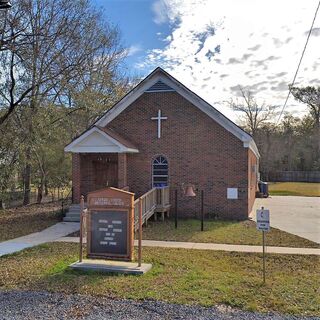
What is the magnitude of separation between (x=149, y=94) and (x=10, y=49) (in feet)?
20.0

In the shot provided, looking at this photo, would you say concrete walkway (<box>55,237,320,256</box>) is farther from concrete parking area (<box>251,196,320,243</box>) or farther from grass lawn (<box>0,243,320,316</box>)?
concrete parking area (<box>251,196,320,243</box>)

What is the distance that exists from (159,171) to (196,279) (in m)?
10.0

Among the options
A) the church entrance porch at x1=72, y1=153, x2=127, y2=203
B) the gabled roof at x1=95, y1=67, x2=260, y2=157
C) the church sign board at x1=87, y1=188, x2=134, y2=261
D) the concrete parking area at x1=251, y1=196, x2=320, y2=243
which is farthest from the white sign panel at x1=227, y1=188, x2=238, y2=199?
the church sign board at x1=87, y1=188, x2=134, y2=261

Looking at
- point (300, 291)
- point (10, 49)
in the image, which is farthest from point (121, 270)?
point (10, 49)

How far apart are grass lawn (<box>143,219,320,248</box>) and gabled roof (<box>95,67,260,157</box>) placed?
12.2ft

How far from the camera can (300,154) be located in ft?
180

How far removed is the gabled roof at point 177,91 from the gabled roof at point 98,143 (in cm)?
134

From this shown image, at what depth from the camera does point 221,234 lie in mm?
12359

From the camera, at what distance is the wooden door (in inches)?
730

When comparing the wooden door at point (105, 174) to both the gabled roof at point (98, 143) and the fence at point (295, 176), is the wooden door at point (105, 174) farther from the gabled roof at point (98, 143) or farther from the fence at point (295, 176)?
the fence at point (295, 176)

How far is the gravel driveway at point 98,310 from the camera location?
5.34 metres

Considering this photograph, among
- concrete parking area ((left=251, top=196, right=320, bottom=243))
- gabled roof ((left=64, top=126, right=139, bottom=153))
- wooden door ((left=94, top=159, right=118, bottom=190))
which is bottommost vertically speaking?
concrete parking area ((left=251, top=196, right=320, bottom=243))

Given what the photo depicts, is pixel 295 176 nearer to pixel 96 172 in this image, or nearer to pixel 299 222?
pixel 299 222

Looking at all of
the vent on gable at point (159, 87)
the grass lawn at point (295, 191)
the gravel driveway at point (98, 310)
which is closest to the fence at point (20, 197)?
the vent on gable at point (159, 87)
